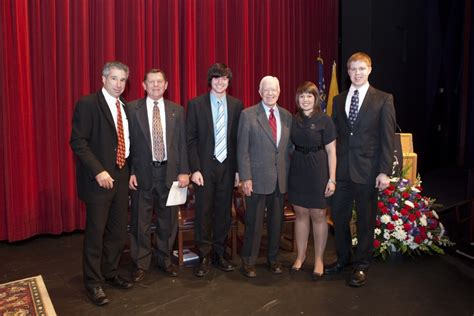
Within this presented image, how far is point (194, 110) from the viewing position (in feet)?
10.7

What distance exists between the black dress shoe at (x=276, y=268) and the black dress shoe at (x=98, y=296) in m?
1.24

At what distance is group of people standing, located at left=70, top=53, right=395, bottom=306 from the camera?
3.04m

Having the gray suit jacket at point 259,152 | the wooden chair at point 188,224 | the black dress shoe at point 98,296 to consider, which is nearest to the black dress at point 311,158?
the gray suit jacket at point 259,152

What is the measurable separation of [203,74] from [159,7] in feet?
2.70

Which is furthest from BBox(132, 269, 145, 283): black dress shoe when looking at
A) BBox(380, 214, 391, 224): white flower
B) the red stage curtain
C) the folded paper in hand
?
BBox(380, 214, 391, 224): white flower

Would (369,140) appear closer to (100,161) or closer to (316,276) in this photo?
(316,276)

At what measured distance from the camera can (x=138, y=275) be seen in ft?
10.7

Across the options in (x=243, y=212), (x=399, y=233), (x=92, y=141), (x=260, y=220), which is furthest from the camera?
(x=243, y=212)

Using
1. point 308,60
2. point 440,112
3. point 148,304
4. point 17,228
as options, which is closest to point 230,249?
point 148,304

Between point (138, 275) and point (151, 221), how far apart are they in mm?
415

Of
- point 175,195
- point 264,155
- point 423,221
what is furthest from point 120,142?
point 423,221

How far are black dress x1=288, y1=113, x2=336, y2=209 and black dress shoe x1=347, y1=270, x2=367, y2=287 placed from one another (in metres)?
0.56

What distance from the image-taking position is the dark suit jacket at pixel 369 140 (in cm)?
304

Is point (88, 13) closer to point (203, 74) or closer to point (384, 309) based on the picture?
point (203, 74)
